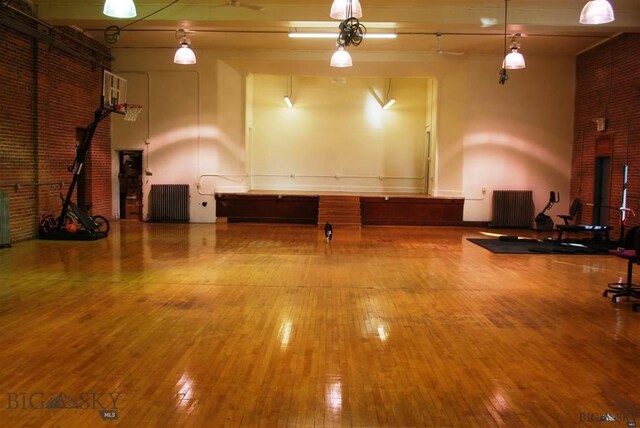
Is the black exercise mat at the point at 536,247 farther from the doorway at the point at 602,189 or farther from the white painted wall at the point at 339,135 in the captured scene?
the white painted wall at the point at 339,135

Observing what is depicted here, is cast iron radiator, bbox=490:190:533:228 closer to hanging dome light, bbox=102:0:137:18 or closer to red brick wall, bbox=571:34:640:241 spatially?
red brick wall, bbox=571:34:640:241

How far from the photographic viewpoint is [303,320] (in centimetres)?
497

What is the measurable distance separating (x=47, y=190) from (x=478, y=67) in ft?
33.9

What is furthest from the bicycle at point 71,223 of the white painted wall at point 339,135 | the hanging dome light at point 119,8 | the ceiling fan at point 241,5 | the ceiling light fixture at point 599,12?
the ceiling light fixture at point 599,12

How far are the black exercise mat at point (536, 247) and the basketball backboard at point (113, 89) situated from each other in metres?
8.19

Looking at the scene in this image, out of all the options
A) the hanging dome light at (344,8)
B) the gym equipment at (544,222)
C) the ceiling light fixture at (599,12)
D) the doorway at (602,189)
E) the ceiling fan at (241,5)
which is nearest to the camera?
the hanging dome light at (344,8)

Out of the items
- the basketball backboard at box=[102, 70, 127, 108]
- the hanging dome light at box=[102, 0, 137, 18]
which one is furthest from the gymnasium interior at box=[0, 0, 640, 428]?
the basketball backboard at box=[102, 70, 127, 108]

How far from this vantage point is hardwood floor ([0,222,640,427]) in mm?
3117

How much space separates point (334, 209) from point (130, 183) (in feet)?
17.7

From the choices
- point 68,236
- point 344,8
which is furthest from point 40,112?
point 344,8

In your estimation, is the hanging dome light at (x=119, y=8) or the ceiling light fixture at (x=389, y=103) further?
the ceiling light fixture at (x=389, y=103)

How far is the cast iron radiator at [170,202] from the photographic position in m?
13.4

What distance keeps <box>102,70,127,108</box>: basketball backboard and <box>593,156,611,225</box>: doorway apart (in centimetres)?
1086

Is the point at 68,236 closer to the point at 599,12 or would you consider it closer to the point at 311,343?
the point at 311,343
